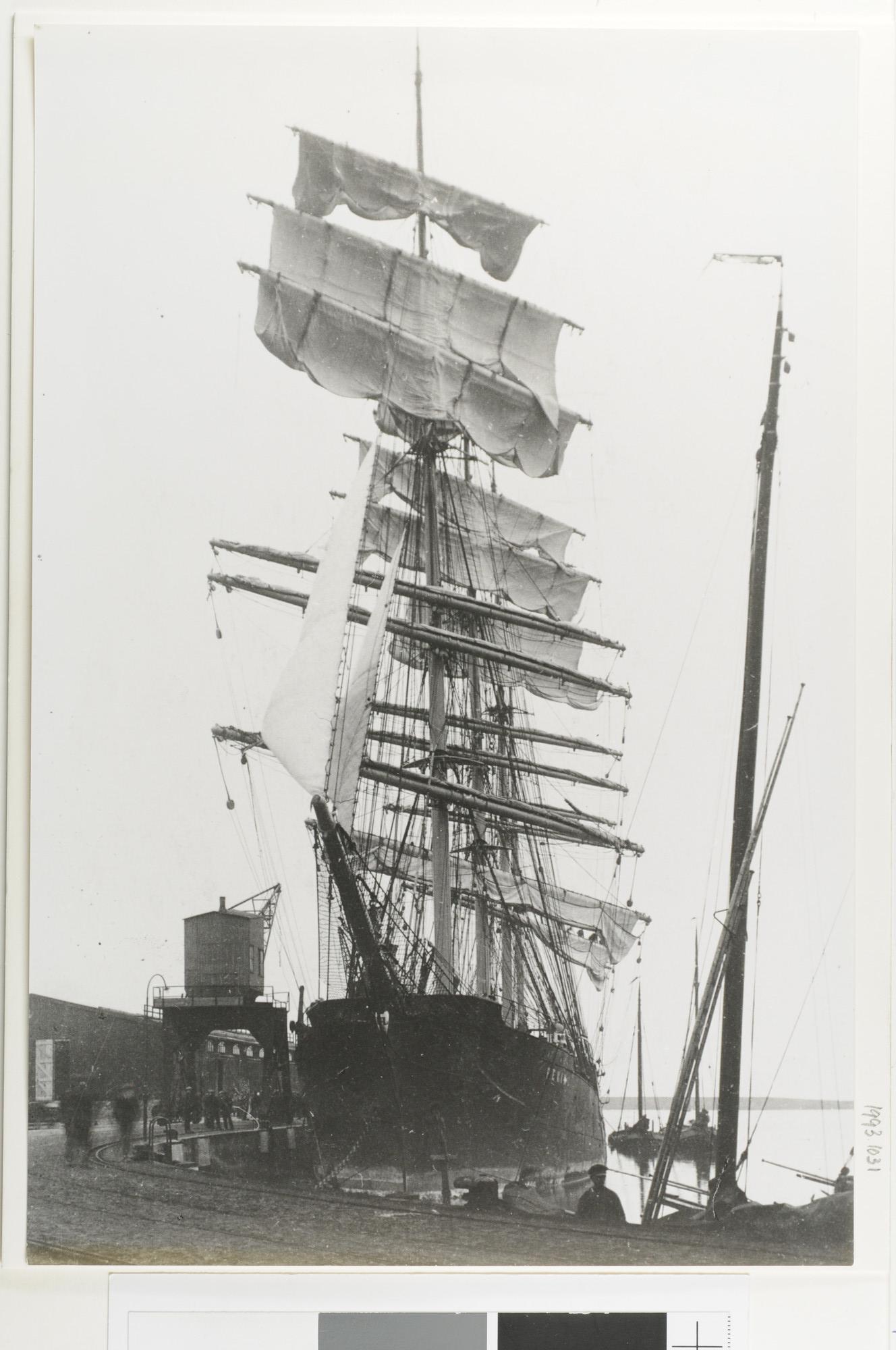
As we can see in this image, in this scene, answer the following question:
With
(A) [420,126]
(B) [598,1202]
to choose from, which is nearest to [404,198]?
(A) [420,126]

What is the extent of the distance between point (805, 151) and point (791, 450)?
0.51 m

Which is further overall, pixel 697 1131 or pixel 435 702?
pixel 435 702

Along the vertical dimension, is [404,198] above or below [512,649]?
above

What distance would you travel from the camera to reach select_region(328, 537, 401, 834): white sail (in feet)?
6.19

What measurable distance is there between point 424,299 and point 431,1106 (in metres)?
1.40

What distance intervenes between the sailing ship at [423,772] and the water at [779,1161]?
78 mm

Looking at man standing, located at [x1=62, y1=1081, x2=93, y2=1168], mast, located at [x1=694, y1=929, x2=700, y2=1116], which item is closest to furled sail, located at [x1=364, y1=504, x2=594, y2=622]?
mast, located at [x1=694, y1=929, x2=700, y2=1116]

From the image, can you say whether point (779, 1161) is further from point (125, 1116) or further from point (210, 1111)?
point (125, 1116)

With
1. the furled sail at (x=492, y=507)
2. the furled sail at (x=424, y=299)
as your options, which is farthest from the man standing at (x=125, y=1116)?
the furled sail at (x=424, y=299)

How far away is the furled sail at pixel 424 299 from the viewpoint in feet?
5.97

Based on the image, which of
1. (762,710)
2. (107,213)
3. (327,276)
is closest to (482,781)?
(762,710)

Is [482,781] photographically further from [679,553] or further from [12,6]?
[12,6]

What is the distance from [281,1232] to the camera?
175 centimetres

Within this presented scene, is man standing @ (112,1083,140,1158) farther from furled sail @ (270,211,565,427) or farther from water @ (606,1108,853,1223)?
furled sail @ (270,211,565,427)
